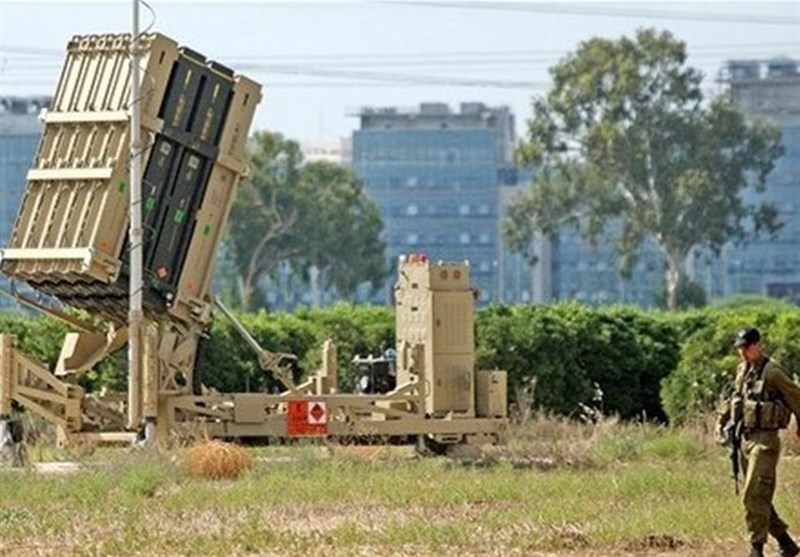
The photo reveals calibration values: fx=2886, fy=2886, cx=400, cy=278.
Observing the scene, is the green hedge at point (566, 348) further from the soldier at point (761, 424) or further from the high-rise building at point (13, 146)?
the high-rise building at point (13, 146)

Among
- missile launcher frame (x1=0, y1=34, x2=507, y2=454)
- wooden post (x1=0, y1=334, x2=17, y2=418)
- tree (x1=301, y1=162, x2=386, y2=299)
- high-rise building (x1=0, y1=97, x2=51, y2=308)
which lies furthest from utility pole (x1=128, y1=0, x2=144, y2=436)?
high-rise building (x1=0, y1=97, x2=51, y2=308)

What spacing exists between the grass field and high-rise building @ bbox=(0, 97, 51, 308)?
150347mm

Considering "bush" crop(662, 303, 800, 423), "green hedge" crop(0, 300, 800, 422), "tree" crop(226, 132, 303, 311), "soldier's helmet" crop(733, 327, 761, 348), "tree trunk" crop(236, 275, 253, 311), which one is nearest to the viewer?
"soldier's helmet" crop(733, 327, 761, 348)

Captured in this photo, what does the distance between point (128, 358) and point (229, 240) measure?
77.4 meters

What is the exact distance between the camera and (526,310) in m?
46.3

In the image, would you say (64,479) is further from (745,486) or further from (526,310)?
(526,310)

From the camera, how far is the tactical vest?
2361 cm

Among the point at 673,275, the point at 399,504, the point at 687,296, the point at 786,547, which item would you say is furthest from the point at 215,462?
the point at 687,296

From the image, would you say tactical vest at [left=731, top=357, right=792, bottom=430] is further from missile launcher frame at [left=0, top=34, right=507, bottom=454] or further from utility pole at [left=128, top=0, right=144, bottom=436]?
missile launcher frame at [left=0, top=34, right=507, bottom=454]

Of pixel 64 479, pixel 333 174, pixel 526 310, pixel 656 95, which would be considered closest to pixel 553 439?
pixel 526 310

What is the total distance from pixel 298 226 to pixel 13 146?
74.8m

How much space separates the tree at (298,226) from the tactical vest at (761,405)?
89.4 m

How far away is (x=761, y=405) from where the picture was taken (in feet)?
77.6

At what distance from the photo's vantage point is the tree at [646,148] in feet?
356
